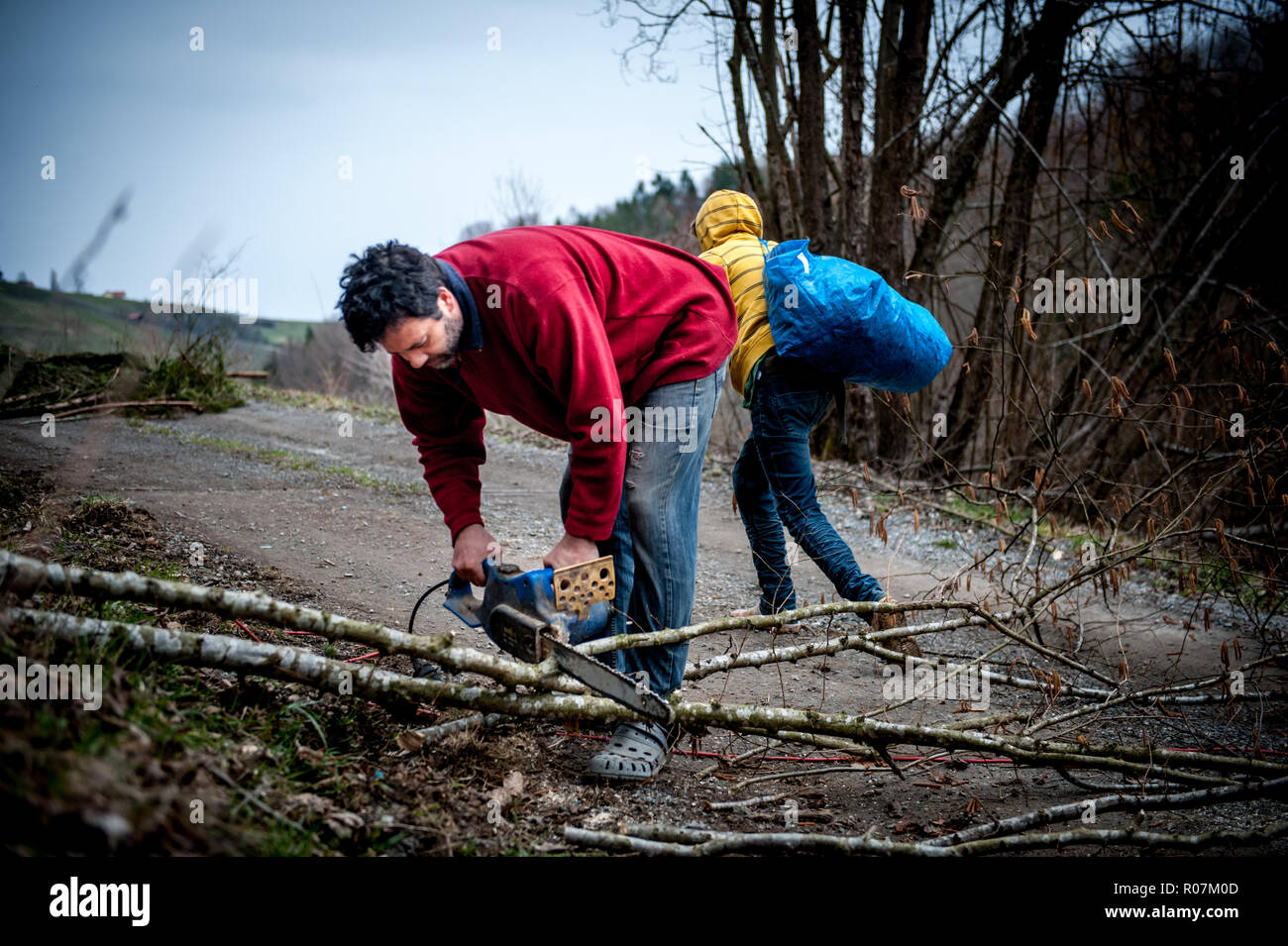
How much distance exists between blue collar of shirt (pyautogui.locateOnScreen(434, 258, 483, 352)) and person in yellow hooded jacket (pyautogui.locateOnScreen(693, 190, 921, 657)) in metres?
1.49

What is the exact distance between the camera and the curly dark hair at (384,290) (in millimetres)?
2039

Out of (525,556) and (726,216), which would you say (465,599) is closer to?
(726,216)

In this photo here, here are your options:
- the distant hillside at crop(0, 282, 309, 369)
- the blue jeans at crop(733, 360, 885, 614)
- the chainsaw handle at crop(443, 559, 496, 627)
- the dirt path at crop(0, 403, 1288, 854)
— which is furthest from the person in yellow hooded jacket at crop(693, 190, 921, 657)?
the distant hillside at crop(0, 282, 309, 369)

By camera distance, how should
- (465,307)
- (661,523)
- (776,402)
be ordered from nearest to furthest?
(465,307)
(661,523)
(776,402)

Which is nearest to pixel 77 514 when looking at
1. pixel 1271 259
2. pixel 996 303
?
pixel 996 303

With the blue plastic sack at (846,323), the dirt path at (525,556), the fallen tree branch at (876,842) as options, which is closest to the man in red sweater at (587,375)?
the fallen tree branch at (876,842)

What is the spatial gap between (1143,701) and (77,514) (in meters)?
4.87

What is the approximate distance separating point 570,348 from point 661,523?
67 centimetres

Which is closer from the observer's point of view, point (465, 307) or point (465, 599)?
point (465, 307)

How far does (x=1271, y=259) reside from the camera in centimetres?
748

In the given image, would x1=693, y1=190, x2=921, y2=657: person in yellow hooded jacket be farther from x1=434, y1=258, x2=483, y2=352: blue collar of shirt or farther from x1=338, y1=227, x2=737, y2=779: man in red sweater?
x1=434, y1=258, x2=483, y2=352: blue collar of shirt

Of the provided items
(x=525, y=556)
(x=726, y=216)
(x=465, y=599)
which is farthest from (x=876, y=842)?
(x=525, y=556)

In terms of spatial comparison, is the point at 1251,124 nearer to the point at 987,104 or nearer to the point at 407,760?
the point at 987,104

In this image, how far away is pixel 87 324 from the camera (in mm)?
6133
